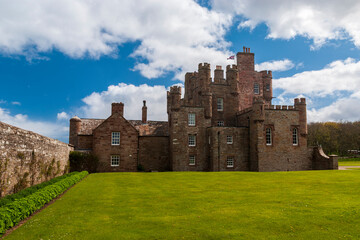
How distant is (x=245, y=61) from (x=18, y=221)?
48.9 metres

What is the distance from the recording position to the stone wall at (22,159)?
45.6ft

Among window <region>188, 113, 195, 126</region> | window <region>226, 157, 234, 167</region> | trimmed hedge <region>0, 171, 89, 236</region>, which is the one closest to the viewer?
trimmed hedge <region>0, 171, 89, 236</region>

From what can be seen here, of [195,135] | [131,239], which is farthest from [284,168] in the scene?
[131,239]

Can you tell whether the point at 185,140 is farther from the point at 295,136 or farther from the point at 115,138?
the point at 295,136

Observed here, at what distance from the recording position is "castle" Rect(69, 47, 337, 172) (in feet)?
127

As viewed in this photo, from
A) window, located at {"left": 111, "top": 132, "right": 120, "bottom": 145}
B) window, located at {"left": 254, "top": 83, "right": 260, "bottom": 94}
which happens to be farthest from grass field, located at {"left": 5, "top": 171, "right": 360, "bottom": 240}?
window, located at {"left": 254, "top": 83, "right": 260, "bottom": 94}

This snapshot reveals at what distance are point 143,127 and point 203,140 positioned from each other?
33.0 feet

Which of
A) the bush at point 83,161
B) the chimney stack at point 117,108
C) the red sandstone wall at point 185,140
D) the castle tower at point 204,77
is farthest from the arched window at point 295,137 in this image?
the bush at point 83,161

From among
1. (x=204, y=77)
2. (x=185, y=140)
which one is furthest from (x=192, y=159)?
(x=204, y=77)

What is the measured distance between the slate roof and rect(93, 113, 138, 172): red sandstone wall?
4.09m

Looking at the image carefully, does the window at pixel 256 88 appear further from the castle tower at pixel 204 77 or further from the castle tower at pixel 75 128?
the castle tower at pixel 75 128

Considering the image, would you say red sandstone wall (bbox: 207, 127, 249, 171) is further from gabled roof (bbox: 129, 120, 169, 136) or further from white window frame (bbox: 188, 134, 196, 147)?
gabled roof (bbox: 129, 120, 169, 136)

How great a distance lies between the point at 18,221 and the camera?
10.4 meters

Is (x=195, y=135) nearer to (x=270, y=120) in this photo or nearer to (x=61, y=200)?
(x=270, y=120)
